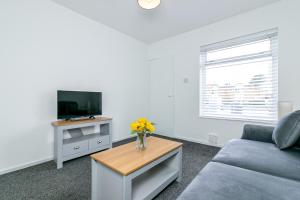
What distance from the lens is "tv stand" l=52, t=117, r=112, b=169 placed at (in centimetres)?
206

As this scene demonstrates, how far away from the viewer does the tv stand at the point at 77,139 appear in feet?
6.77

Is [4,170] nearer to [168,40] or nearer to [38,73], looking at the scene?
[38,73]

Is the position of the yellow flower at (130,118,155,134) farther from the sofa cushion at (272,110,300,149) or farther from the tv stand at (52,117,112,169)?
the sofa cushion at (272,110,300,149)

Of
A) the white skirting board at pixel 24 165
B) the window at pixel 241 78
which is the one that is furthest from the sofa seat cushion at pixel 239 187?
the white skirting board at pixel 24 165

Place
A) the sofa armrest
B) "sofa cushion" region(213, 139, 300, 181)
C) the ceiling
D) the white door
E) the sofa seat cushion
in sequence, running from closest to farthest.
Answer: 1. the sofa seat cushion
2. "sofa cushion" region(213, 139, 300, 181)
3. the sofa armrest
4. the ceiling
5. the white door

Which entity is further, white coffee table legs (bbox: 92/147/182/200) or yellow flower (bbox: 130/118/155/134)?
yellow flower (bbox: 130/118/155/134)

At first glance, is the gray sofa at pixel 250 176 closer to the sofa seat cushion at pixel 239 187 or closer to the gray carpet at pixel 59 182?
the sofa seat cushion at pixel 239 187

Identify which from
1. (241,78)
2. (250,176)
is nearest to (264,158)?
(250,176)

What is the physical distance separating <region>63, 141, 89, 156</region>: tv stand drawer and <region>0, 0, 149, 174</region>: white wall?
449 mm

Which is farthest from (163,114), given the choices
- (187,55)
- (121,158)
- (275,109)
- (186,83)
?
(121,158)

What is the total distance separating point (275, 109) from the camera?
2.40 metres

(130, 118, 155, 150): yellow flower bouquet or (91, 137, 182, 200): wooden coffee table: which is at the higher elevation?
(130, 118, 155, 150): yellow flower bouquet

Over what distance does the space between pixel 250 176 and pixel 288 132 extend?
34.0 inches

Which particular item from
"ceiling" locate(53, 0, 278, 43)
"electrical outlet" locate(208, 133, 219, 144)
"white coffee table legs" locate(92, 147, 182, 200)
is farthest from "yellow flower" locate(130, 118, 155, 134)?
"ceiling" locate(53, 0, 278, 43)
